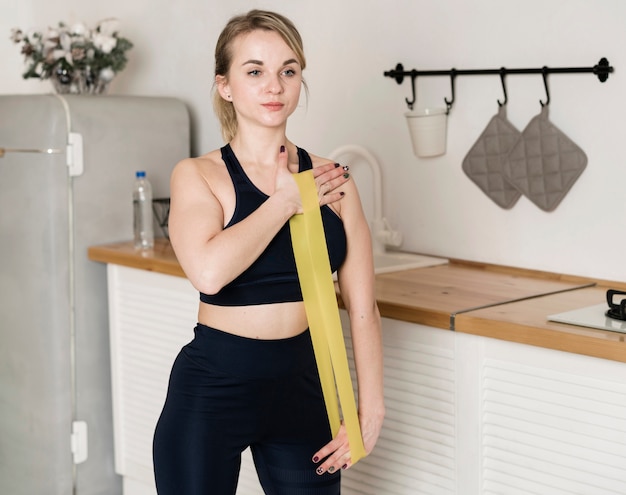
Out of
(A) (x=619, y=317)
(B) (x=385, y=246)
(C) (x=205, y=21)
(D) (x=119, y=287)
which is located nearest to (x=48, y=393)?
(D) (x=119, y=287)

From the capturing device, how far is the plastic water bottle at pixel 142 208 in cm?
304

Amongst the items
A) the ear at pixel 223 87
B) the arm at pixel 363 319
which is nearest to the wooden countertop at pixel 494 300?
the arm at pixel 363 319

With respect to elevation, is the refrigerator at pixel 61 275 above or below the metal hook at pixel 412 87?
below

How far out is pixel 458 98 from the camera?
2.64 metres

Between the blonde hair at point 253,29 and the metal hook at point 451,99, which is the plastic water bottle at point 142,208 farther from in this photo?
the blonde hair at point 253,29

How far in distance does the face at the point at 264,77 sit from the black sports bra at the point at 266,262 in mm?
121

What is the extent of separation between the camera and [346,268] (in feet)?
6.03

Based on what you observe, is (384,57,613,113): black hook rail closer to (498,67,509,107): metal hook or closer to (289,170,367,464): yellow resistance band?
(498,67,509,107): metal hook

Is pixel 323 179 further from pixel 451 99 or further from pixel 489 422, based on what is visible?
pixel 451 99

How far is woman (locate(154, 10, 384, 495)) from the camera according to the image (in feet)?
5.67

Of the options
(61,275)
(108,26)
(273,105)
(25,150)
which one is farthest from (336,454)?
(108,26)

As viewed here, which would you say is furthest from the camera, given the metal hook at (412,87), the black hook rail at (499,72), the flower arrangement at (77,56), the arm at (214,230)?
the flower arrangement at (77,56)

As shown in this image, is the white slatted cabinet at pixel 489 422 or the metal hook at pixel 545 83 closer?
the white slatted cabinet at pixel 489 422

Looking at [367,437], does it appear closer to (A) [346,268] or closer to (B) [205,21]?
(A) [346,268]
